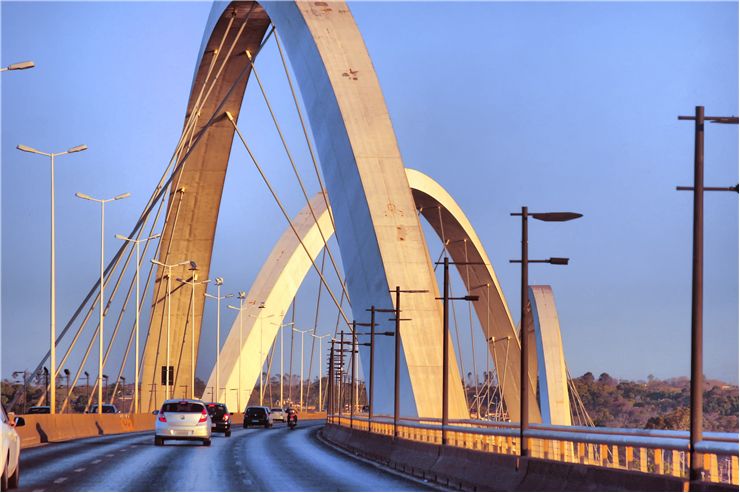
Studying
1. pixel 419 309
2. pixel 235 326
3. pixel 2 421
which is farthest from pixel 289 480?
pixel 235 326

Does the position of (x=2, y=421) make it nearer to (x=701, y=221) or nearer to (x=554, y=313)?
(x=701, y=221)

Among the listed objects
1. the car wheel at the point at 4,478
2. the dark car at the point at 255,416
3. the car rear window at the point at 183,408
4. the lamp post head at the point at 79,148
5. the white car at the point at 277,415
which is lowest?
the white car at the point at 277,415

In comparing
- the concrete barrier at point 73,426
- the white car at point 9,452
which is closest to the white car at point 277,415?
the concrete barrier at point 73,426

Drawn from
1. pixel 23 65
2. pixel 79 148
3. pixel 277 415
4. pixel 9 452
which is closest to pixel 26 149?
pixel 79 148

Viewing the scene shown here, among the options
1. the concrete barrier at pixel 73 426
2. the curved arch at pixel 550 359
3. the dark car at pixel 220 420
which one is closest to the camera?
the concrete barrier at pixel 73 426

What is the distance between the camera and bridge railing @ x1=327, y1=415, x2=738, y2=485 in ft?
65.3

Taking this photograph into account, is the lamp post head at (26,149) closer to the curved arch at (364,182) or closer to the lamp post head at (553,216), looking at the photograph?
the curved arch at (364,182)

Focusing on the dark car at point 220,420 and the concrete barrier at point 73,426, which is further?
the dark car at point 220,420

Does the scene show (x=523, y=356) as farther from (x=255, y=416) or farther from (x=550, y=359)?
(x=550, y=359)

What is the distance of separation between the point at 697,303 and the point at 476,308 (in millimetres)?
86585

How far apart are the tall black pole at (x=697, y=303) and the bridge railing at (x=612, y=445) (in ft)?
1.66

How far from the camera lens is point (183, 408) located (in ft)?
150

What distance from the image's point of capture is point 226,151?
7500 cm

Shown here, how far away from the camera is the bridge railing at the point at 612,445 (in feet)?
65.3
